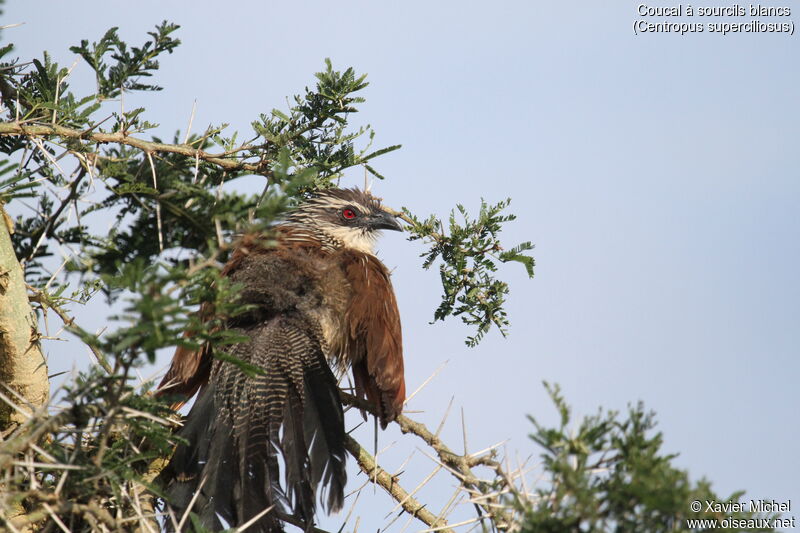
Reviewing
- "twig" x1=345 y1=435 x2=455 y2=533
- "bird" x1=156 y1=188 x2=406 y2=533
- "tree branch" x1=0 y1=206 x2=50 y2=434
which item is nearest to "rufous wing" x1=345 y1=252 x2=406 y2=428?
"bird" x1=156 y1=188 x2=406 y2=533

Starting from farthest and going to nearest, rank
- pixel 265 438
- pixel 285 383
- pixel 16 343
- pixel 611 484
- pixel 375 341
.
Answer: pixel 375 341 < pixel 285 383 < pixel 265 438 < pixel 16 343 < pixel 611 484

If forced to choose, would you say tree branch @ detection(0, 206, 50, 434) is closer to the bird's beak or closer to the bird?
the bird

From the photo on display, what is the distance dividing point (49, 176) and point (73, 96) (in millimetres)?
422

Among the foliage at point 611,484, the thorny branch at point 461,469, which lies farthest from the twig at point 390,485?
the foliage at point 611,484

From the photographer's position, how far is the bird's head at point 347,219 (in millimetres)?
4594

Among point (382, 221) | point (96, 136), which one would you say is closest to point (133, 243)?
point (96, 136)

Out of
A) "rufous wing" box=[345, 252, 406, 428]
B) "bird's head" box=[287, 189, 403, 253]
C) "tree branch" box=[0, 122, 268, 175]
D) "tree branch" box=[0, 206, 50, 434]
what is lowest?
"tree branch" box=[0, 206, 50, 434]

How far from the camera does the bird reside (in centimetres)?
285

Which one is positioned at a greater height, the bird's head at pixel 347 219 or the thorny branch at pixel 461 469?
the bird's head at pixel 347 219

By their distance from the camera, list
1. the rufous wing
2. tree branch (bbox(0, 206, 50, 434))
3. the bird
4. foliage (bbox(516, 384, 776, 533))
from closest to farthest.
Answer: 1. foliage (bbox(516, 384, 776, 533))
2. tree branch (bbox(0, 206, 50, 434))
3. the bird
4. the rufous wing

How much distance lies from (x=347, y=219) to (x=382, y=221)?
0.73ft

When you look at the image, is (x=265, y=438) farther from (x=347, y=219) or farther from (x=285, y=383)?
(x=347, y=219)

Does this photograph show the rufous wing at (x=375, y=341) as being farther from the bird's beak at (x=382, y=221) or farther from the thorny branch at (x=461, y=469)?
the bird's beak at (x=382, y=221)

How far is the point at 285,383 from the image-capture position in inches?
127
